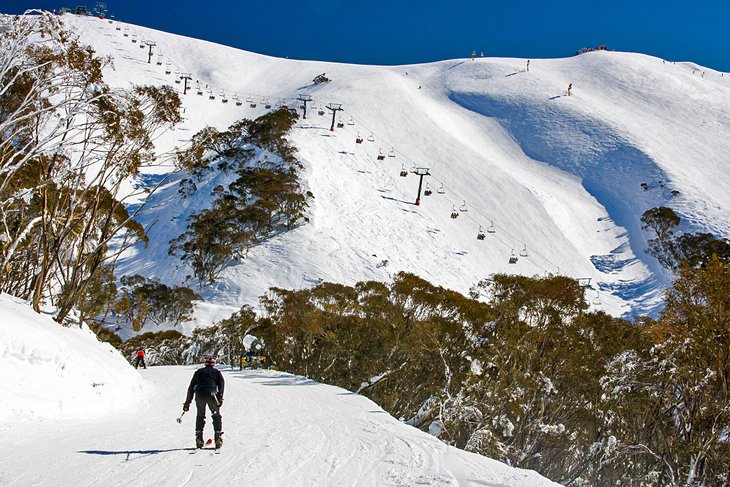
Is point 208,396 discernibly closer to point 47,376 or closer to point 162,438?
point 162,438

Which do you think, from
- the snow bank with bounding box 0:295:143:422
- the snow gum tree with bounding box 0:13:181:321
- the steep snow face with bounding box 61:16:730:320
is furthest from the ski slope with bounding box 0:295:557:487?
the steep snow face with bounding box 61:16:730:320

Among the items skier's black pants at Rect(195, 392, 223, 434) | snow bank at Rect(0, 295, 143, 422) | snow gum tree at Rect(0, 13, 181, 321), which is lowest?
snow bank at Rect(0, 295, 143, 422)

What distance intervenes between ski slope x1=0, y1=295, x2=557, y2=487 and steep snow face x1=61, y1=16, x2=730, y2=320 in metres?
27.2

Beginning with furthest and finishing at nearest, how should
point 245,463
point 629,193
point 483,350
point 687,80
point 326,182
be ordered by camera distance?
1. point 687,80
2. point 629,193
3. point 326,182
4. point 483,350
5. point 245,463

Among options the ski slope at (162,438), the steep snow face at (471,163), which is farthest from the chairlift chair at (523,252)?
the ski slope at (162,438)

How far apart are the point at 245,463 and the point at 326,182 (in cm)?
5165

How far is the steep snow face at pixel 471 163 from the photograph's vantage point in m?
50.0

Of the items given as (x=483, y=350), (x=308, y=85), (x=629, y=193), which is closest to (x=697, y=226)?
(x=629, y=193)

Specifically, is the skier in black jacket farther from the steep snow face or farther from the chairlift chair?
the chairlift chair

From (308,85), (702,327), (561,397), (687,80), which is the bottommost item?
(561,397)

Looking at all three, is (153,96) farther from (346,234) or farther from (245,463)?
(346,234)

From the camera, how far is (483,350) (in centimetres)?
2259

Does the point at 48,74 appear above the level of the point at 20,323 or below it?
above

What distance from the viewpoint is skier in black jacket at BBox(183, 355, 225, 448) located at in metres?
8.22
